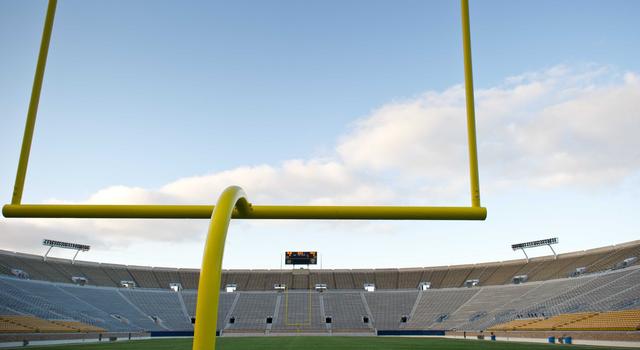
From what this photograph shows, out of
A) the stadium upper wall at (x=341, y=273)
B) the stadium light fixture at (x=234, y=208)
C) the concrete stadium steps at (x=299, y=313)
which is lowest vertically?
the concrete stadium steps at (x=299, y=313)

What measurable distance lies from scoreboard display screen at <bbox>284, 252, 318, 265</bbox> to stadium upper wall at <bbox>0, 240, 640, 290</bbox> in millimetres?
2178

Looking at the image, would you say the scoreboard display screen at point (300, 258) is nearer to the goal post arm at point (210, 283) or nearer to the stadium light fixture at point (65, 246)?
the stadium light fixture at point (65, 246)

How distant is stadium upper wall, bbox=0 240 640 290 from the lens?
117ft

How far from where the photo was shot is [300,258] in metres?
47.4

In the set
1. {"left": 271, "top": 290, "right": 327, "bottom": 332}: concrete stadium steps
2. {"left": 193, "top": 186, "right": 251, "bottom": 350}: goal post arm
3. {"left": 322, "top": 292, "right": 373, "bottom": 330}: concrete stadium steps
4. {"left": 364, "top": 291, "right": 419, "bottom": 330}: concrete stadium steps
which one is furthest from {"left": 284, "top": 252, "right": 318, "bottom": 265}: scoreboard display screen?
{"left": 193, "top": 186, "right": 251, "bottom": 350}: goal post arm

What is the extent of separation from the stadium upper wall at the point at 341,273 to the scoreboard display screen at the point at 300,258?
218cm

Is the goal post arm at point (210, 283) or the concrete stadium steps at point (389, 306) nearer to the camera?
the goal post arm at point (210, 283)

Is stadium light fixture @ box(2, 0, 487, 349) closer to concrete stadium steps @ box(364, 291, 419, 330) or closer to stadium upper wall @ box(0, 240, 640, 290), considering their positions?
stadium upper wall @ box(0, 240, 640, 290)

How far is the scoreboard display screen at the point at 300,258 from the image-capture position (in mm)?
47188

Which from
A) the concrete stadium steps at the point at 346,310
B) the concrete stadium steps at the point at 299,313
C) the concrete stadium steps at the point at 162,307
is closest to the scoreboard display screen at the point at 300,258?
the concrete stadium steps at the point at 299,313

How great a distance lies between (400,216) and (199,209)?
0.99m

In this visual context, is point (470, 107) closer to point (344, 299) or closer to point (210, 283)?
point (210, 283)

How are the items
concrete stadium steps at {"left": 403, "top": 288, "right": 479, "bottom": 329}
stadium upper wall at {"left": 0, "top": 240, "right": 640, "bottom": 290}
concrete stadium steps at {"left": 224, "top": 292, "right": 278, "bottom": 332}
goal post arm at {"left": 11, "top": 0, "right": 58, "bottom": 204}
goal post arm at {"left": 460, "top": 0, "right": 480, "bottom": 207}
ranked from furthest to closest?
concrete stadium steps at {"left": 224, "top": 292, "right": 278, "bottom": 332}
concrete stadium steps at {"left": 403, "top": 288, "right": 479, "bottom": 329}
stadium upper wall at {"left": 0, "top": 240, "right": 640, "bottom": 290}
goal post arm at {"left": 460, "top": 0, "right": 480, "bottom": 207}
goal post arm at {"left": 11, "top": 0, "right": 58, "bottom": 204}

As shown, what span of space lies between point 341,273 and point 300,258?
518cm
